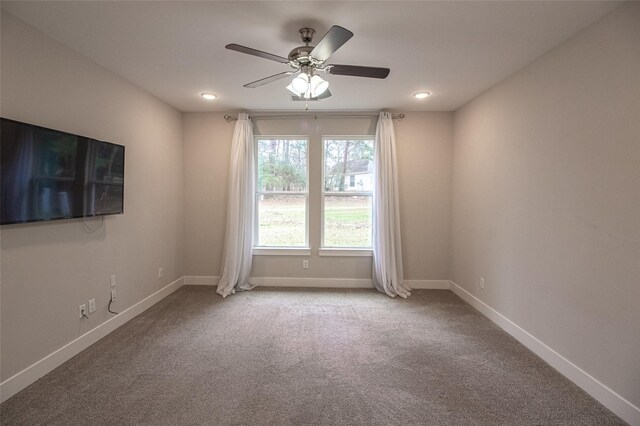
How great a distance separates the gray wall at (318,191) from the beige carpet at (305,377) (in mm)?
1042

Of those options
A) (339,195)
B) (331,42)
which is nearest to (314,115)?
(339,195)

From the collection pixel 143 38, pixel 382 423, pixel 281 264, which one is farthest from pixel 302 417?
pixel 143 38

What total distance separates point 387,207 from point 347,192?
631 mm

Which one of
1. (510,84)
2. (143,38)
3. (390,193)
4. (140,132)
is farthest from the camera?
(390,193)

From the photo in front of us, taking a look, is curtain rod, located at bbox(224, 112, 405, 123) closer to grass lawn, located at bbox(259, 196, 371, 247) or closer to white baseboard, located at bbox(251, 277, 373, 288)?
grass lawn, located at bbox(259, 196, 371, 247)

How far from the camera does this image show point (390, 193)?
12.9 ft

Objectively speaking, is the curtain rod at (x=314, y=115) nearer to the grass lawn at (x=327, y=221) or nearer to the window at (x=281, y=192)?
the window at (x=281, y=192)

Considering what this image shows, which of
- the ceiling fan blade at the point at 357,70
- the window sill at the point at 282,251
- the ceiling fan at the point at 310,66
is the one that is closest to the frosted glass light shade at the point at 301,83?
the ceiling fan at the point at 310,66

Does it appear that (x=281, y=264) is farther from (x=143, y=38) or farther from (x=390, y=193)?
(x=143, y=38)

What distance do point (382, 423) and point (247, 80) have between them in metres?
3.09

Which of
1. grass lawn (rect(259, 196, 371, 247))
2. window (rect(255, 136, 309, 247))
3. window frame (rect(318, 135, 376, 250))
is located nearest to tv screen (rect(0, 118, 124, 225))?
window (rect(255, 136, 309, 247))

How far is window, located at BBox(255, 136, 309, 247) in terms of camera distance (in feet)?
13.8

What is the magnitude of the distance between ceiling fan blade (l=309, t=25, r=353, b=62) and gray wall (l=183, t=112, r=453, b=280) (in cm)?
226

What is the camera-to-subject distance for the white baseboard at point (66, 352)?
6.19 ft
